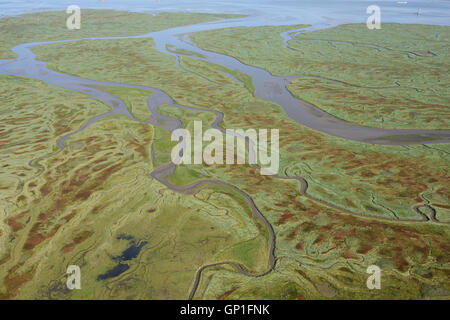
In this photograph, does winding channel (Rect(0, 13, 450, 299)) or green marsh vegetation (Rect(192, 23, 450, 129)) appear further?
green marsh vegetation (Rect(192, 23, 450, 129))

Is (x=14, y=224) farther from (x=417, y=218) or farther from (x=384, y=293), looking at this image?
(x=417, y=218)

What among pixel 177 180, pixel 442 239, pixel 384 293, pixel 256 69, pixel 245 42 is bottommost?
pixel 384 293

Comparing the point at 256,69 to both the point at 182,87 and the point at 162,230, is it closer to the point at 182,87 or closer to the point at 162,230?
the point at 182,87

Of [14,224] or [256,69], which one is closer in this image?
[14,224]

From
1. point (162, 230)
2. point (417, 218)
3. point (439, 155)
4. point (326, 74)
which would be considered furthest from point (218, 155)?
point (326, 74)

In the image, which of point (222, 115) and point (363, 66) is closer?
point (222, 115)

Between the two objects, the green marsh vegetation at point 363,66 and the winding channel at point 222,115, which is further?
the green marsh vegetation at point 363,66

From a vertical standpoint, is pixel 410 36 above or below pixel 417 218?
above

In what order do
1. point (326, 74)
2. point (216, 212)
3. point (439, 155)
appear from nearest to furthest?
1. point (216, 212)
2. point (439, 155)
3. point (326, 74)

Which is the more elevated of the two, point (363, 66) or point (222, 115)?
point (363, 66)

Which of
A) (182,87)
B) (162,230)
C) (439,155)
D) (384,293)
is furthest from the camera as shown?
(182,87)
